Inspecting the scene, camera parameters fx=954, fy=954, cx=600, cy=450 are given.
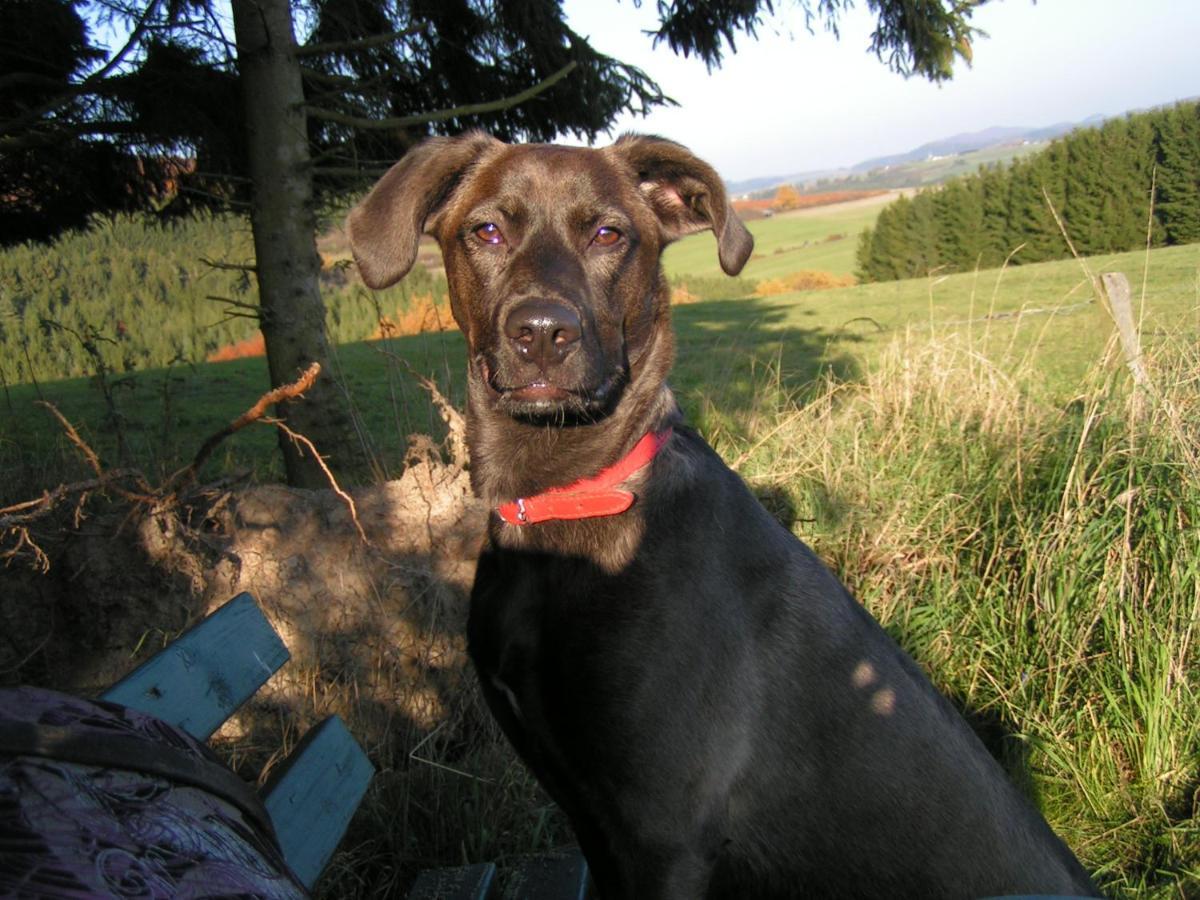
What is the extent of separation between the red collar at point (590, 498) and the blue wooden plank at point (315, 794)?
63cm

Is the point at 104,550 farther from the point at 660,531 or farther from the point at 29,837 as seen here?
the point at 29,837

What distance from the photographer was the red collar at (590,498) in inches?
85.7

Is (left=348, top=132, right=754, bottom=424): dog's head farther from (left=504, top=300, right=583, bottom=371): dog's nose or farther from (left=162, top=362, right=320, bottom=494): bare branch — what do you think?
(left=162, top=362, right=320, bottom=494): bare branch

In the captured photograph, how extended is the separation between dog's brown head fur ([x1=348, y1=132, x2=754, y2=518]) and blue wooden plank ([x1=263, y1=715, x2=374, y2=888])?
2.38ft

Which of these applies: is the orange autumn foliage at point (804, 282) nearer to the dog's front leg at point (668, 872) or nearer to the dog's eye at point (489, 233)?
the dog's eye at point (489, 233)

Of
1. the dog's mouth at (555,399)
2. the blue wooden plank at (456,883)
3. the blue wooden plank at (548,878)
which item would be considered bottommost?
the blue wooden plank at (548,878)

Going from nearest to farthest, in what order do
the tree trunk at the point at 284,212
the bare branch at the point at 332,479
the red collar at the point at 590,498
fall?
the red collar at the point at 590,498
the bare branch at the point at 332,479
the tree trunk at the point at 284,212

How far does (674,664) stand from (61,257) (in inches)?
266

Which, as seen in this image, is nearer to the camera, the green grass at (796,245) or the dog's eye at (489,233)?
the dog's eye at (489,233)

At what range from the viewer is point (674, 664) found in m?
2.00

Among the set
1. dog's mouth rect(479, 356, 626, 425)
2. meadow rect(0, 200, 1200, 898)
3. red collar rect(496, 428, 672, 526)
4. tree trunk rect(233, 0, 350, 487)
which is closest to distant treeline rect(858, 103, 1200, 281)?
meadow rect(0, 200, 1200, 898)

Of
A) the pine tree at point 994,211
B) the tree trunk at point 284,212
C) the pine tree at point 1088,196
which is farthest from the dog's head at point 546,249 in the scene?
the pine tree at point 994,211

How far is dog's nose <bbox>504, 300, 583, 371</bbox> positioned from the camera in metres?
2.23

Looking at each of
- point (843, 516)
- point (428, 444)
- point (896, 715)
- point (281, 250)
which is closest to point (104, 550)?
point (428, 444)
